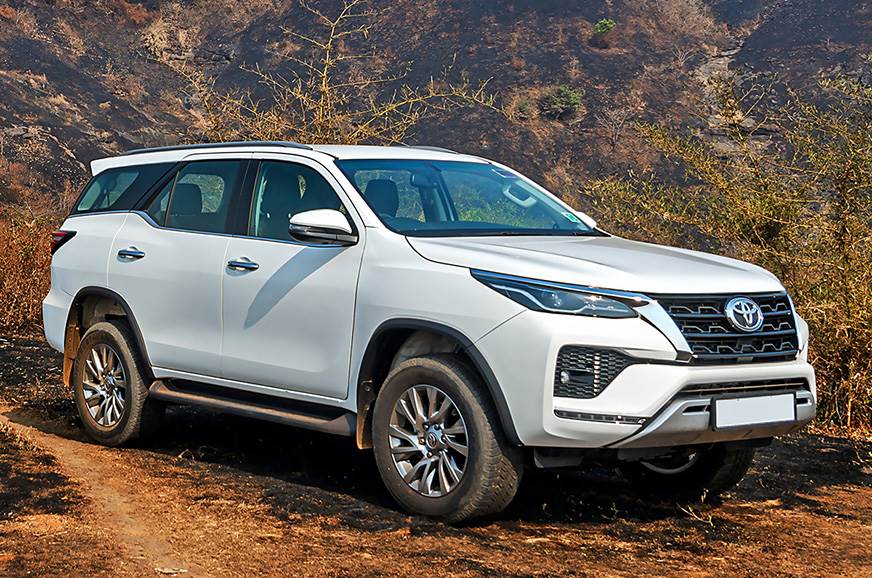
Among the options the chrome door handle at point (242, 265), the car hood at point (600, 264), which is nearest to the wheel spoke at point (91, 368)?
the chrome door handle at point (242, 265)

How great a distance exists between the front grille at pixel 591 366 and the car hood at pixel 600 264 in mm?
306

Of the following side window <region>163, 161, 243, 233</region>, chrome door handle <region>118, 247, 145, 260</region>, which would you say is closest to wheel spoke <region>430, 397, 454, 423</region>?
side window <region>163, 161, 243, 233</region>

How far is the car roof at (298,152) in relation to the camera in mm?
6777

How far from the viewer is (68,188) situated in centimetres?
3306

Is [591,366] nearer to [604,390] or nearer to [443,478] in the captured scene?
[604,390]

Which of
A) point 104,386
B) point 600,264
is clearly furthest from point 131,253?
point 600,264

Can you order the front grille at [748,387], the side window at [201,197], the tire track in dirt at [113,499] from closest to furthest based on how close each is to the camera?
the tire track in dirt at [113,499] → the front grille at [748,387] → the side window at [201,197]

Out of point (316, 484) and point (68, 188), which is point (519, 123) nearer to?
point (68, 188)

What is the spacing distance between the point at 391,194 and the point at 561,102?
36.0m

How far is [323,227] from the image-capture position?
6.06 metres

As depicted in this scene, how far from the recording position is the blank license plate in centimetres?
536

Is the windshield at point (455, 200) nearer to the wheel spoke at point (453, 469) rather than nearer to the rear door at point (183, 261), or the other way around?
the rear door at point (183, 261)

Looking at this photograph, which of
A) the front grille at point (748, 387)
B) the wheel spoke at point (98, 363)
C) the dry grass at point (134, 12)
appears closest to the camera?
the front grille at point (748, 387)

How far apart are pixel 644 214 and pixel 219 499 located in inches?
257
